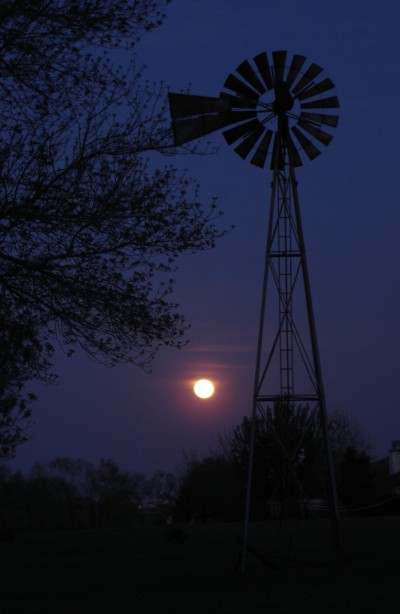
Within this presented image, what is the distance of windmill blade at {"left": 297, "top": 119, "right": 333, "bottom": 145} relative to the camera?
23234mm

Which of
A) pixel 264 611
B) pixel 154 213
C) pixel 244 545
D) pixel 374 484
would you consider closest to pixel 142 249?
pixel 154 213

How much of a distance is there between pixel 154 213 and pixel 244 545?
9839mm

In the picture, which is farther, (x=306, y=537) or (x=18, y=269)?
(x=306, y=537)

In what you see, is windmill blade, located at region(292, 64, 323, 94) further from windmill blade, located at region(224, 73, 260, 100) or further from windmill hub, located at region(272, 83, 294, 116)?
windmill blade, located at region(224, 73, 260, 100)

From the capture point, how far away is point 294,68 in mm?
22516

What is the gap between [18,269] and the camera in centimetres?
1378

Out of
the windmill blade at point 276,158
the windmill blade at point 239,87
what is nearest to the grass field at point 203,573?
the windmill blade at point 276,158

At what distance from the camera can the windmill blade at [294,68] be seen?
73.7 ft

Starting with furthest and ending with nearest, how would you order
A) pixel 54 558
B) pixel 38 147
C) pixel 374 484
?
pixel 374 484 → pixel 54 558 → pixel 38 147

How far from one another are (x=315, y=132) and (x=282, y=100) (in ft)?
4.48

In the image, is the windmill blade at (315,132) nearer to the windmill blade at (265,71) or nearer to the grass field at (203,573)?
the windmill blade at (265,71)

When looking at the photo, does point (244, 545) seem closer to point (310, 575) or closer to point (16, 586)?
point (310, 575)

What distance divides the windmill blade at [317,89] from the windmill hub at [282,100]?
0.33 metres

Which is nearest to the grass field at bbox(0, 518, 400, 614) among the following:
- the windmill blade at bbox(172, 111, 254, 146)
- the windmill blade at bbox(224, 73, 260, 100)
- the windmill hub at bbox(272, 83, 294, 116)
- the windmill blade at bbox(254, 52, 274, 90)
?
the windmill blade at bbox(172, 111, 254, 146)
